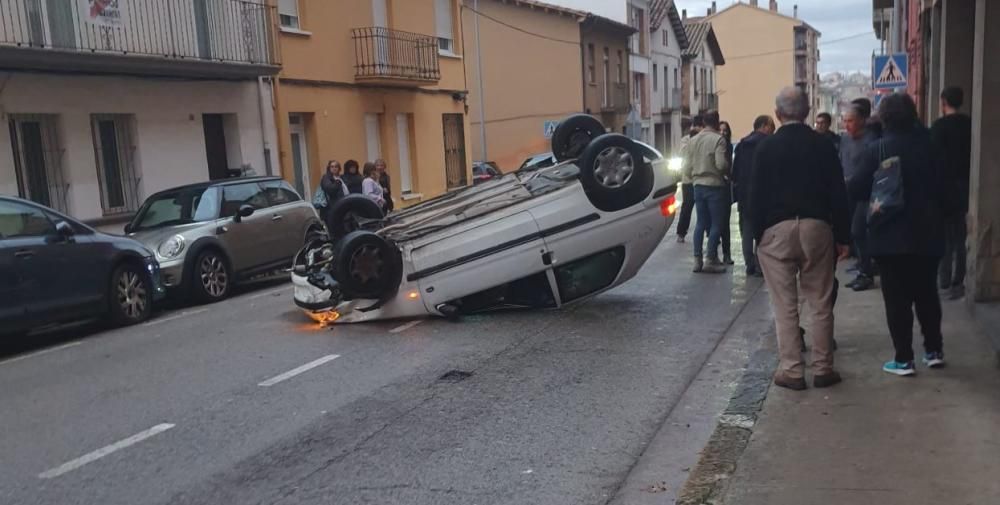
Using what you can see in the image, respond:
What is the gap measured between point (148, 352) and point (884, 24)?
31.5 m

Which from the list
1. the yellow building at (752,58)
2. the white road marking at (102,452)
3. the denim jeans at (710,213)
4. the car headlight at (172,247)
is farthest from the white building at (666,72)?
the white road marking at (102,452)

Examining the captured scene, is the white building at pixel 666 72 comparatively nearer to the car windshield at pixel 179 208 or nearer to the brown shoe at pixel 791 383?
the car windshield at pixel 179 208

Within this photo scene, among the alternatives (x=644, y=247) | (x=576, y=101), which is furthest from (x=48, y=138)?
(x=576, y=101)

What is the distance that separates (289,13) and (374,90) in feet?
11.5

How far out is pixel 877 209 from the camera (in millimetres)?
5668

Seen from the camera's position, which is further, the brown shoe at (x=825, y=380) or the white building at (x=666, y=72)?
the white building at (x=666, y=72)

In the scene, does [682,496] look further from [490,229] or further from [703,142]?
[703,142]

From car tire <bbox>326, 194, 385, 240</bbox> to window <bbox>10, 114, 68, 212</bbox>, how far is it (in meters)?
6.65

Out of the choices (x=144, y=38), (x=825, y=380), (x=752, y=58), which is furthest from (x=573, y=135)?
(x=752, y=58)

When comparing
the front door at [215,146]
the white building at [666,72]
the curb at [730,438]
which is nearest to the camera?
the curb at [730,438]

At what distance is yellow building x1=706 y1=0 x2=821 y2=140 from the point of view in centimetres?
7338

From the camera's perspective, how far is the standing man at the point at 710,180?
425 inches

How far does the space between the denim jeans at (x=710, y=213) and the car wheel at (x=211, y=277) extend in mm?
6069

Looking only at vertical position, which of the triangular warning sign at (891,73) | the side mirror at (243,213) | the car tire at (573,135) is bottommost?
the side mirror at (243,213)
